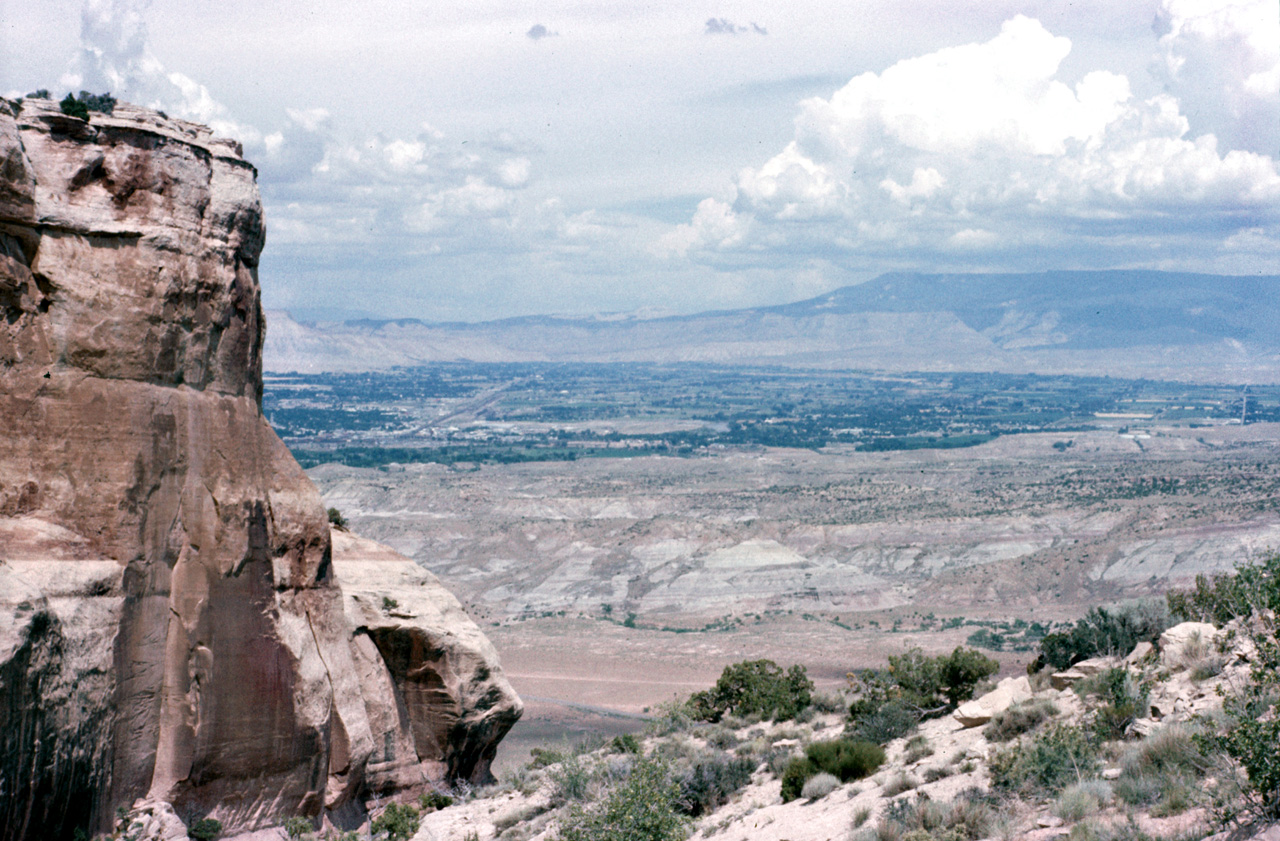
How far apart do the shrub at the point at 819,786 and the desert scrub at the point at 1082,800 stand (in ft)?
15.3

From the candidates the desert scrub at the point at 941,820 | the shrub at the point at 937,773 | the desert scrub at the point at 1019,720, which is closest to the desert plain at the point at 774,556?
the desert scrub at the point at 1019,720

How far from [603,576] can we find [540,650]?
20.5 metres

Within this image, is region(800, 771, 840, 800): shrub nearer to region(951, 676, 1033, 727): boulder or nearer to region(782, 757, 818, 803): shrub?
region(782, 757, 818, 803): shrub

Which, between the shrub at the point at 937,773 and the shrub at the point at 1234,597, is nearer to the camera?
the shrub at the point at 1234,597

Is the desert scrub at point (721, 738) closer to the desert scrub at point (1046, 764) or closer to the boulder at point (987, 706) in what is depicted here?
the boulder at point (987, 706)

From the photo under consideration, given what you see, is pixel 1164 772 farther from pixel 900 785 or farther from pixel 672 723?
pixel 672 723

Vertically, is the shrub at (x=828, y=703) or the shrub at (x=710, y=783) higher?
the shrub at (x=710, y=783)

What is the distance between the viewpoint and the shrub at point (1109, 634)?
22250 millimetres

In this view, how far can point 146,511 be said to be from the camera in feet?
47.0

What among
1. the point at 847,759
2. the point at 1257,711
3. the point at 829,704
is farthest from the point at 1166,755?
the point at 829,704

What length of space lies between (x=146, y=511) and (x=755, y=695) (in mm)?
16676

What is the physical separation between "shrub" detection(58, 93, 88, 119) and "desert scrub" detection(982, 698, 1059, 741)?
15766mm

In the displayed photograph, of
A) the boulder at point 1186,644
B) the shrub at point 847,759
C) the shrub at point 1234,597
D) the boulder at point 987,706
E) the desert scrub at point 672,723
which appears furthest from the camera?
the desert scrub at point 672,723

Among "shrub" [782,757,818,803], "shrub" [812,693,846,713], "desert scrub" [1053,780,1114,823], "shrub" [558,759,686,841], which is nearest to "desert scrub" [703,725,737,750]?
"shrub" [812,693,846,713]
